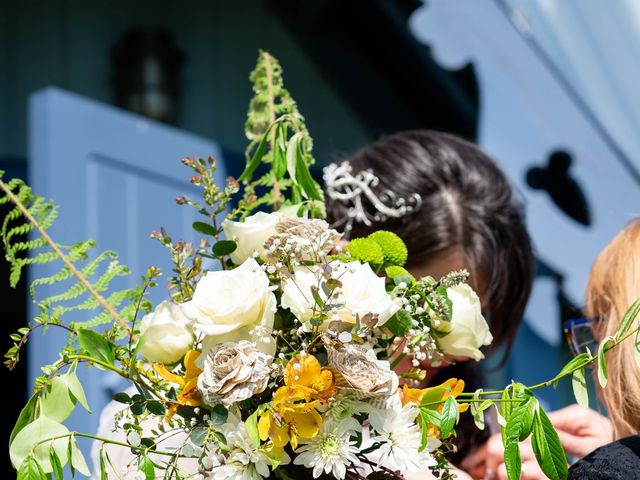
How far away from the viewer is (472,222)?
1.75 m

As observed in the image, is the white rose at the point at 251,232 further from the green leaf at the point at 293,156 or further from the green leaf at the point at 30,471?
the green leaf at the point at 30,471

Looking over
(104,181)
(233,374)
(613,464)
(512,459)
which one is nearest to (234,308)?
(233,374)

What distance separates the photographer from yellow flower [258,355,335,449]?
33.9 inches

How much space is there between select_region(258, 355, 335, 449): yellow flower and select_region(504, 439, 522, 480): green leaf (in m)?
0.17

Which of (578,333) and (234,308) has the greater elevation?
(234,308)

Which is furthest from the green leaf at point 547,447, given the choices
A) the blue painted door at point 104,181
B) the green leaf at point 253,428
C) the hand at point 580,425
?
the blue painted door at point 104,181

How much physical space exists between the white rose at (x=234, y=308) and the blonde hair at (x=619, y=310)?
44 centimetres

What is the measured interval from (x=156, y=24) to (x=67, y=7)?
32cm

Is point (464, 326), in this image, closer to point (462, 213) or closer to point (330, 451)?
point (330, 451)

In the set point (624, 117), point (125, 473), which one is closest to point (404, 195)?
point (125, 473)

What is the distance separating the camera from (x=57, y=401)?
90cm

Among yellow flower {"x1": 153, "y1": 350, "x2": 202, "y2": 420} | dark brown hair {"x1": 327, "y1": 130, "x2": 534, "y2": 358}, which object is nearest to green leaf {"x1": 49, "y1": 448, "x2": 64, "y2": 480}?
yellow flower {"x1": 153, "y1": 350, "x2": 202, "y2": 420}

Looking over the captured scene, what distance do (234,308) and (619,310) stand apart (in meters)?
0.54

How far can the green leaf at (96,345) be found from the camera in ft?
2.93
